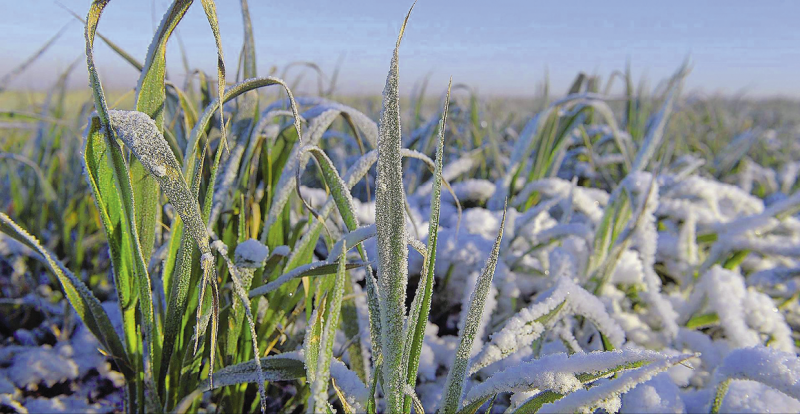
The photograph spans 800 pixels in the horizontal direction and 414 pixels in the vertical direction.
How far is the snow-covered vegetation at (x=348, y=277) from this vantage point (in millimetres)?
448

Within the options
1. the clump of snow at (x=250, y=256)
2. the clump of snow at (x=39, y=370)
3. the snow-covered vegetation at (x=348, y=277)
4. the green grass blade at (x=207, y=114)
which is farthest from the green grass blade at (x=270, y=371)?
the clump of snow at (x=39, y=370)

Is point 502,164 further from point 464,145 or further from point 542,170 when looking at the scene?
point 464,145

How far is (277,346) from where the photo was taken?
72 centimetres

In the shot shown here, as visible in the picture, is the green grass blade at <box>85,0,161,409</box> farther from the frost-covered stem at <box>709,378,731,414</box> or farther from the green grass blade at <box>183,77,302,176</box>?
the frost-covered stem at <box>709,378,731,414</box>

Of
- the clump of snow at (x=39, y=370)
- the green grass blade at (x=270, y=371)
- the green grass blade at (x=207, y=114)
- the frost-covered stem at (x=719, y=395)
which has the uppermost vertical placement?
the green grass blade at (x=207, y=114)

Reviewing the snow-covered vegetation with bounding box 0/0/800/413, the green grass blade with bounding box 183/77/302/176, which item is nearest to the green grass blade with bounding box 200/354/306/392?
the snow-covered vegetation with bounding box 0/0/800/413

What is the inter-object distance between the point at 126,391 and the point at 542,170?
3.66 ft

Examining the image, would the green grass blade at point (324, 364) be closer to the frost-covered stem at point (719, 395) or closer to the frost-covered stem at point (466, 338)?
the frost-covered stem at point (466, 338)

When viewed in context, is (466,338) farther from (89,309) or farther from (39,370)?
(39,370)

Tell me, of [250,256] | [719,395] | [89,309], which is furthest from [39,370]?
[719,395]

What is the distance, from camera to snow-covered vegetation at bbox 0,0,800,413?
17.7 inches

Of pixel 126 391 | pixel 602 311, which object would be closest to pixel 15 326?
pixel 126 391

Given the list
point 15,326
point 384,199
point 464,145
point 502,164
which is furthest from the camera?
point 464,145

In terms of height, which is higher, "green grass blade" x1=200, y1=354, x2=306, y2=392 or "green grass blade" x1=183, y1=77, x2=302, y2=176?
"green grass blade" x1=183, y1=77, x2=302, y2=176
